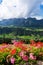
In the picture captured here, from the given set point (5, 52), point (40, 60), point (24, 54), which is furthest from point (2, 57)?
point (40, 60)

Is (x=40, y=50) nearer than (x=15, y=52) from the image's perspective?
No

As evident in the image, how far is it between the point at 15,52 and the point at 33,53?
59 centimetres

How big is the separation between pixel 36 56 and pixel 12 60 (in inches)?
37.2

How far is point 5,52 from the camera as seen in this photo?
7.25 metres

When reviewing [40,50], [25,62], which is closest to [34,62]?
[25,62]

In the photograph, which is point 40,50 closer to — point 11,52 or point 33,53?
point 33,53

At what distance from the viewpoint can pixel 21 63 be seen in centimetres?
704

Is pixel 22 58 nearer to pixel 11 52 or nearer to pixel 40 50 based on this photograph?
pixel 11 52

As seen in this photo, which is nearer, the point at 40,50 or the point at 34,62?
the point at 34,62

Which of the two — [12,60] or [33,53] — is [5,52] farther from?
[33,53]

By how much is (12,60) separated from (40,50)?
133cm

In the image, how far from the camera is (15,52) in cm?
731

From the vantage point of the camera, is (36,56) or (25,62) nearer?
(25,62)

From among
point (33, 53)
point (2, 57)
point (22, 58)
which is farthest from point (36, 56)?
point (2, 57)
